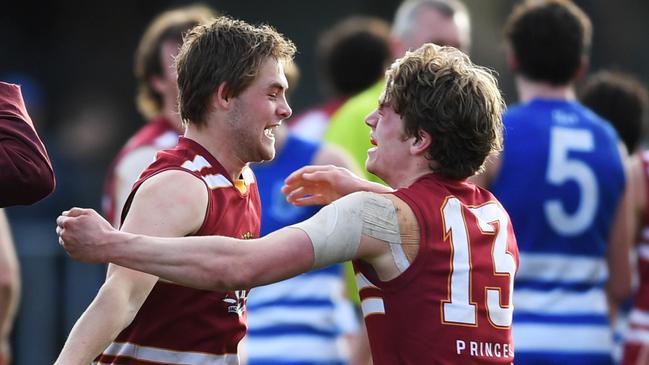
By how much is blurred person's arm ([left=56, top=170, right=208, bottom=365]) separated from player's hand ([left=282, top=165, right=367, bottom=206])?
358 mm

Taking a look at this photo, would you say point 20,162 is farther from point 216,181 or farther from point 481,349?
point 481,349

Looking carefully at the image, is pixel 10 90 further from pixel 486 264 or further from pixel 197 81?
pixel 486 264

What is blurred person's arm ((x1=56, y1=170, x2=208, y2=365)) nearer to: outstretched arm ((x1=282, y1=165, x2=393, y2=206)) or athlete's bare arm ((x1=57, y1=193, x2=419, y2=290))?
athlete's bare arm ((x1=57, y1=193, x2=419, y2=290))

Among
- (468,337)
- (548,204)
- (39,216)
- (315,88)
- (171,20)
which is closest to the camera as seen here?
(468,337)

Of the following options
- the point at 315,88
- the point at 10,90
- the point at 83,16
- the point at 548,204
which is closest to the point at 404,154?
the point at 10,90

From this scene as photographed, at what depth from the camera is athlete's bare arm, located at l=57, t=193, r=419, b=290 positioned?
3.28 metres

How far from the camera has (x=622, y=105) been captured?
266 inches

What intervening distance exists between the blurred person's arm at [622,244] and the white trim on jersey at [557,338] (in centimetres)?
39

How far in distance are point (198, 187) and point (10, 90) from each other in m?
0.62

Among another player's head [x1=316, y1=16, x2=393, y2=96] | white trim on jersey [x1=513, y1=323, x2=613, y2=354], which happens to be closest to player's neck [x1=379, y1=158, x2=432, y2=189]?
white trim on jersey [x1=513, y1=323, x2=613, y2=354]

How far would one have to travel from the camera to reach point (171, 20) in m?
6.41

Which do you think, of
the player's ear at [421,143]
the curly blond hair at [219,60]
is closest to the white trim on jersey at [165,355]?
the curly blond hair at [219,60]

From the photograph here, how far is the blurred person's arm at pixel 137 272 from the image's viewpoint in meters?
3.44

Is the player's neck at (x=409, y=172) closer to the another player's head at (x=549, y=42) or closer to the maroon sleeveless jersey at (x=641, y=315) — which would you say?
the another player's head at (x=549, y=42)
